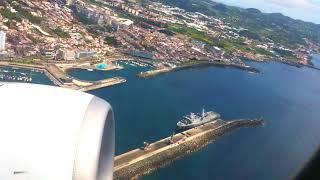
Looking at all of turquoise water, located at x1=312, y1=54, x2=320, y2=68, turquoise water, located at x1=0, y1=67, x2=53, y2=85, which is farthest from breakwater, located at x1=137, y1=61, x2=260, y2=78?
turquoise water, located at x1=312, y1=54, x2=320, y2=68

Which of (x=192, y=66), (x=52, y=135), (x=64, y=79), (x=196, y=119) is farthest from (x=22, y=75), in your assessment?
Answer: (x=52, y=135)

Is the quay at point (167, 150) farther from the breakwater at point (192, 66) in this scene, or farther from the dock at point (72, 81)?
the breakwater at point (192, 66)

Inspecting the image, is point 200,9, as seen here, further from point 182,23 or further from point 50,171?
point 50,171

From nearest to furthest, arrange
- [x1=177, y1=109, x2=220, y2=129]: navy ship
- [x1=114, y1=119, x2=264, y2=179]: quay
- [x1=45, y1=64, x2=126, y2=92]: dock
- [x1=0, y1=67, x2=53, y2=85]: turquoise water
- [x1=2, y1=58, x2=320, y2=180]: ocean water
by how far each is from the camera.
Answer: [x1=114, y1=119, x2=264, y2=179]: quay
[x1=2, y1=58, x2=320, y2=180]: ocean water
[x1=177, y1=109, x2=220, y2=129]: navy ship
[x1=0, y1=67, x2=53, y2=85]: turquoise water
[x1=45, y1=64, x2=126, y2=92]: dock

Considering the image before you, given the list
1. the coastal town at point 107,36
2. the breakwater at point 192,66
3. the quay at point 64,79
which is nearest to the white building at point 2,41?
the coastal town at point 107,36

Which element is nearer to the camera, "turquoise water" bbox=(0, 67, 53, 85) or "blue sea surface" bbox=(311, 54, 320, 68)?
"turquoise water" bbox=(0, 67, 53, 85)

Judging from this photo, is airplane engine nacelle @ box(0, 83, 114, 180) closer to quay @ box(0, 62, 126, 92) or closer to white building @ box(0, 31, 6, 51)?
quay @ box(0, 62, 126, 92)

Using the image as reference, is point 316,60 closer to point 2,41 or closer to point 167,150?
point 2,41
